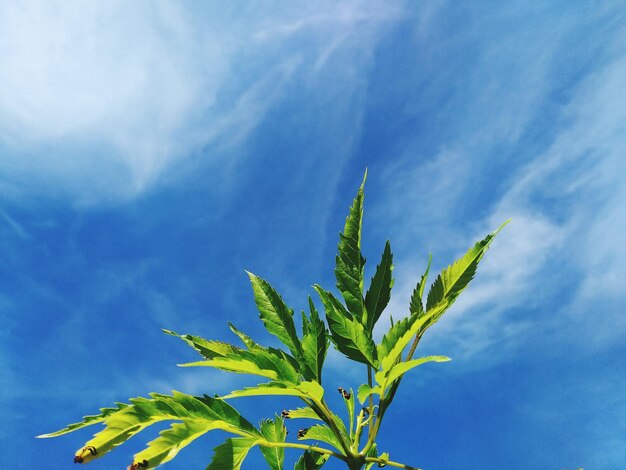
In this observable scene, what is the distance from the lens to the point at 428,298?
10.2ft

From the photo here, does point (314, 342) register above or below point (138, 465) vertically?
above

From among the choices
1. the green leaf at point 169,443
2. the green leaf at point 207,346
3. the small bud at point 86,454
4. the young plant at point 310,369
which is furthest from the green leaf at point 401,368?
the small bud at point 86,454

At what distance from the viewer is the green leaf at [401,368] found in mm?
2328

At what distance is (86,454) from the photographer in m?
2.21

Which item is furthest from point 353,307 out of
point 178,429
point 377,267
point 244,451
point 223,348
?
point 178,429

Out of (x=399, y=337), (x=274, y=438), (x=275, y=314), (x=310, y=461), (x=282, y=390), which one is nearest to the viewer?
(x=282, y=390)

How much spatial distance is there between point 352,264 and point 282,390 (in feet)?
3.52

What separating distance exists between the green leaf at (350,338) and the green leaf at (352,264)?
29 centimetres

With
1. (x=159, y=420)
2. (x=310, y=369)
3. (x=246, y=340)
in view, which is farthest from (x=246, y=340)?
(x=159, y=420)

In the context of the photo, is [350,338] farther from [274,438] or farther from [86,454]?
[86,454]

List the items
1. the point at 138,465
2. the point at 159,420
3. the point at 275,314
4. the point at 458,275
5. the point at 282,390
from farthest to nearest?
1. the point at 275,314
2. the point at 458,275
3. the point at 282,390
4. the point at 159,420
5. the point at 138,465

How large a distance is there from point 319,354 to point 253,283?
66 centimetres

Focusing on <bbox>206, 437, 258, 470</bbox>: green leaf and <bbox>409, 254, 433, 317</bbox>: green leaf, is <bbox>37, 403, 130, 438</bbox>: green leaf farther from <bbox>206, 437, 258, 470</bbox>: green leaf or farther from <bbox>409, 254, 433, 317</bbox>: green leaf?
<bbox>409, 254, 433, 317</bbox>: green leaf

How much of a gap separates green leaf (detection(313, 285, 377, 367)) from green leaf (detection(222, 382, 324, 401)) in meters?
0.39
